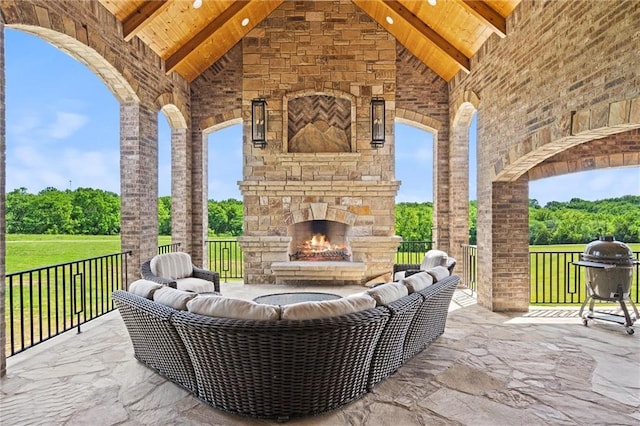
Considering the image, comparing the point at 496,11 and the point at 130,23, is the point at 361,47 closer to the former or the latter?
the point at 496,11

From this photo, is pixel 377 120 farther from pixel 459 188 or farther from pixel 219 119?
pixel 219 119

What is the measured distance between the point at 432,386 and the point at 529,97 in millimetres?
3543

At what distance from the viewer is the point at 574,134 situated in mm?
3578

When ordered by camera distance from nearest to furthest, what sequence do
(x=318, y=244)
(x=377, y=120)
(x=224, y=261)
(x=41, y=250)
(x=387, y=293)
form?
(x=387, y=293) → (x=377, y=120) → (x=318, y=244) → (x=224, y=261) → (x=41, y=250)

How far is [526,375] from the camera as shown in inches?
126

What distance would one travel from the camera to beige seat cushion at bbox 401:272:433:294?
10.6 feet

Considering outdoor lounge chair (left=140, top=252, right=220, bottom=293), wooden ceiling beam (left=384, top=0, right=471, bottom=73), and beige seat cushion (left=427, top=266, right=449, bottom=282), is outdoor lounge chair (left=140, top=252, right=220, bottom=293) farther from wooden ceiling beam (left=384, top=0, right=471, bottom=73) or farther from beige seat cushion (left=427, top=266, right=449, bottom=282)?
wooden ceiling beam (left=384, top=0, right=471, bottom=73)

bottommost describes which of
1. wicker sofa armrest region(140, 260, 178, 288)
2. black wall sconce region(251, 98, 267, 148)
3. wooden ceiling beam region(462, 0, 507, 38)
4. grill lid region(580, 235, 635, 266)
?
wicker sofa armrest region(140, 260, 178, 288)

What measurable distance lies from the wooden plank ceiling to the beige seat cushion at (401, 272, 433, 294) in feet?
12.0

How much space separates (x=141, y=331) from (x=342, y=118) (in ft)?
18.0

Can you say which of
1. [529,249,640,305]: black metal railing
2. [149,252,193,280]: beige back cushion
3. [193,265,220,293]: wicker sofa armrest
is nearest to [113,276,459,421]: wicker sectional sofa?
[149,252,193,280]: beige back cushion

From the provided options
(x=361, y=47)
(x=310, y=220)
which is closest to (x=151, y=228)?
(x=310, y=220)

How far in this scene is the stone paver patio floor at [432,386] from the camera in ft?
8.29

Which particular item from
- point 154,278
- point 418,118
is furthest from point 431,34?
point 154,278
